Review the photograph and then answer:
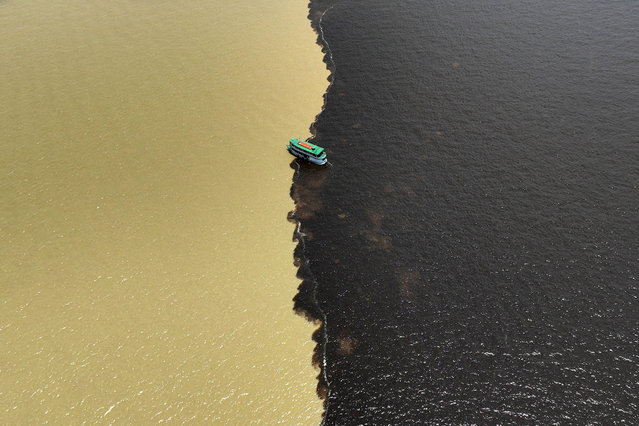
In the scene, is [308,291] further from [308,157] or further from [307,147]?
[307,147]

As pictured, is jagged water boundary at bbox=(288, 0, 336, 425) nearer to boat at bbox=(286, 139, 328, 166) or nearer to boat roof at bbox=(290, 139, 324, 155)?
boat at bbox=(286, 139, 328, 166)

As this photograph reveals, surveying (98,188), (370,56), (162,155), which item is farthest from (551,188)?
(98,188)

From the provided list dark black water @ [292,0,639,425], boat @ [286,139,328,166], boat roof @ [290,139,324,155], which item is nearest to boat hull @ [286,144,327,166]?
boat @ [286,139,328,166]

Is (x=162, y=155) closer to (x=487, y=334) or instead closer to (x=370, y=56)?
(x=370, y=56)

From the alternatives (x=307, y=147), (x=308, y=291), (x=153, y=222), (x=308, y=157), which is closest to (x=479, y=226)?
(x=308, y=291)

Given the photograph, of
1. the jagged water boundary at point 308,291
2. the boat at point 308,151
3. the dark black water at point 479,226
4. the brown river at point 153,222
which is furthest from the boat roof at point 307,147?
the brown river at point 153,222

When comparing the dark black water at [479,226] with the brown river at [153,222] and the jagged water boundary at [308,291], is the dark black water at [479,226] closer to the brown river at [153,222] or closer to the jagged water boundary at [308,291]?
the jagged water boundary at [308,291]
